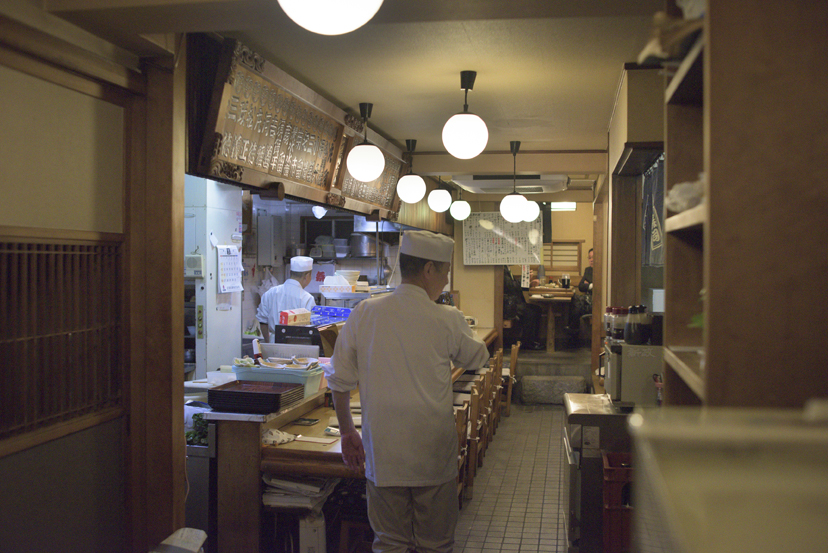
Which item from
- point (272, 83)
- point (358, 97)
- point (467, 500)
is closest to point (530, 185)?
point (358, 97)

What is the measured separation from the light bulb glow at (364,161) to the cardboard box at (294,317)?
5.14 feet


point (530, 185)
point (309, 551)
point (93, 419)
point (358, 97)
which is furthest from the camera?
point (530, 185)

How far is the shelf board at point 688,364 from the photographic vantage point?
4.40 ft

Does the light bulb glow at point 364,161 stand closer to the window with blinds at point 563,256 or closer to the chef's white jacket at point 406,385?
the chef's white jacket at point 406,385

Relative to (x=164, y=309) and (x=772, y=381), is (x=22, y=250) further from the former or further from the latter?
(x=772, y=381)

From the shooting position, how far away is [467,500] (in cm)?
535

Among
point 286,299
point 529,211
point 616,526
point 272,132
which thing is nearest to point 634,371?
point 616,526

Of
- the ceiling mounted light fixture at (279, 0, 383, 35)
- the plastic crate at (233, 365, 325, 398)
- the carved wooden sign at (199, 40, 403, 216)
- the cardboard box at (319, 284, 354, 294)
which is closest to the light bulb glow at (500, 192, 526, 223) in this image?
the cardboard box at (319, 284, 354, 294)

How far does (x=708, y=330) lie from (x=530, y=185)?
718 centimetres

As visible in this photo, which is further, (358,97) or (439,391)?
(358,97)

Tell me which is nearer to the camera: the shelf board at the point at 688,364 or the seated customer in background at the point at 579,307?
the shelf board at the point at 688,364

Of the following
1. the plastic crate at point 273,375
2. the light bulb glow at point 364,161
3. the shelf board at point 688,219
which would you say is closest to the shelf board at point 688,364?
the shelf board at point 688,219

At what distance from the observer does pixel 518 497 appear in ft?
17.9

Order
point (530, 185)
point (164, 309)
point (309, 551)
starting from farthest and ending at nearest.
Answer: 1. point (530, 185)
2. point (309, 551)
3. point (164, 309)
